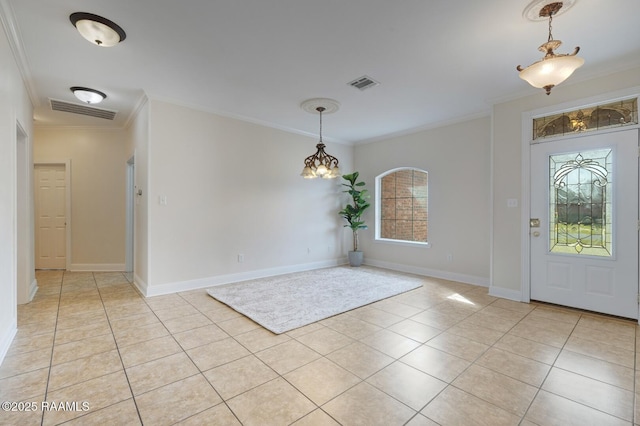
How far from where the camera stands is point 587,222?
3.45 meters

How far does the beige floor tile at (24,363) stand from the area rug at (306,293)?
65.9 inches

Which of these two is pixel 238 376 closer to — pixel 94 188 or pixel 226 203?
pixel 226 203

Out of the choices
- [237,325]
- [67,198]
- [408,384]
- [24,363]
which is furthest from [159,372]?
[67,198]

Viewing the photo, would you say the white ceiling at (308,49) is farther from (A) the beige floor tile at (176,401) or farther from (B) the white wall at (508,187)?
(A) the beige floor tile at (176,401)

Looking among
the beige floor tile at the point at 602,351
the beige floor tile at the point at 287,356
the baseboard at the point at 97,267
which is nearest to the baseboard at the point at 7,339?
the beige floor tile at the point at 287,356

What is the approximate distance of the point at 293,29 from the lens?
8.32ft

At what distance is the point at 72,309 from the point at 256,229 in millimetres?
2626

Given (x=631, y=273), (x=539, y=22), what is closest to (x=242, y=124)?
(x=539, y=22)

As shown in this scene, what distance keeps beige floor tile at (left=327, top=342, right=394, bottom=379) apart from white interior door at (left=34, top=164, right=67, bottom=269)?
613 cm

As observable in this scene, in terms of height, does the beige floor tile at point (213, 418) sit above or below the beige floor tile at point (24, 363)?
below

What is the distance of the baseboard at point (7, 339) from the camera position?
2.35 metres

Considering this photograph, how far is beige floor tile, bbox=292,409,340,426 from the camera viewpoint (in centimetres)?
166

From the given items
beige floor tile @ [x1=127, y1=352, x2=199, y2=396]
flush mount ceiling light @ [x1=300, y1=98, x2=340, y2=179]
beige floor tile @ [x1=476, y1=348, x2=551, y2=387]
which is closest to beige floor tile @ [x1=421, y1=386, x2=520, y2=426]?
beige floor tile @ [x1=476, y1=348, x2=551, y2=387]

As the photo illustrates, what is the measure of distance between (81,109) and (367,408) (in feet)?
18.8
